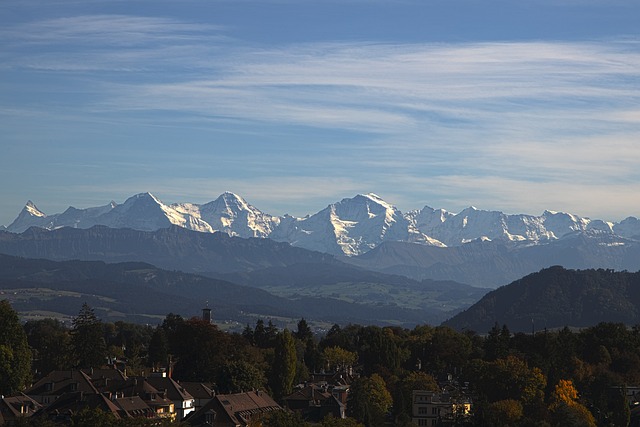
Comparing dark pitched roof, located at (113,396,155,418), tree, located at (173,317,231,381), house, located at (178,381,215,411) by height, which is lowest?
dark pitched roof, located at (113,396,155,418)

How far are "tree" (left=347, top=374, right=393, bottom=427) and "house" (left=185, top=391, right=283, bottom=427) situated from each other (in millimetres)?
8287

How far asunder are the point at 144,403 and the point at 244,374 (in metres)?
15.1

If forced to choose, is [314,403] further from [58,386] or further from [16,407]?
[16,407]

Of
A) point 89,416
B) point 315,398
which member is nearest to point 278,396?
point 315,398

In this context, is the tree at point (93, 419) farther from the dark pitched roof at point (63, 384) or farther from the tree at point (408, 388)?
the tree at point (408, 388)

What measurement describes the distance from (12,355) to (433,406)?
40217 millimetres

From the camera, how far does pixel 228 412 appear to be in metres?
105

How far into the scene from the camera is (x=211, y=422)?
104 metres

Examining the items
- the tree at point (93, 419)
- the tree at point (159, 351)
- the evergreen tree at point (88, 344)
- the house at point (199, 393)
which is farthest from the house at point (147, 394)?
the tree at point (159, 351)

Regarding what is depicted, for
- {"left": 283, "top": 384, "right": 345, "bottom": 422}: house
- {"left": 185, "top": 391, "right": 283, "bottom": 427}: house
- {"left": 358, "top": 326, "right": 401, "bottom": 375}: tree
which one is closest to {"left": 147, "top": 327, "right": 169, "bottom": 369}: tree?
{"left": 358, "top": 326, "right": 401, "bottom": 375}: tree

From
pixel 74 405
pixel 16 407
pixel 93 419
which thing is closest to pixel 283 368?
pixel 74 405

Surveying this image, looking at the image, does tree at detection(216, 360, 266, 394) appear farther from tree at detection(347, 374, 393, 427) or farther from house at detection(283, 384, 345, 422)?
tree at detection(347, 374, 393, 427)

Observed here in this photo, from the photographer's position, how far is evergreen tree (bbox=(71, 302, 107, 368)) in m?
144

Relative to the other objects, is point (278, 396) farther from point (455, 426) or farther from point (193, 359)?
point (455, 426)
